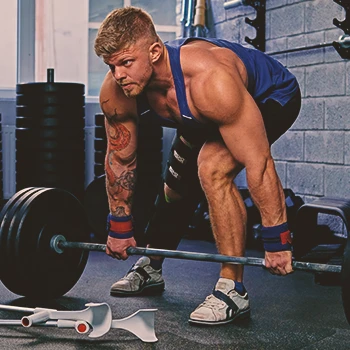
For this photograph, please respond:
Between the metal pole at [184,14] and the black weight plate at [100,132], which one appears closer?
the black weight plate at [100,132]

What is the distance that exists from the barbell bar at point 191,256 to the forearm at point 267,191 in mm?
130

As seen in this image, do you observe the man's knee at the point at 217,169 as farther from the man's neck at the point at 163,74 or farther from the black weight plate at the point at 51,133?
the black weight plate at the point at 51,133

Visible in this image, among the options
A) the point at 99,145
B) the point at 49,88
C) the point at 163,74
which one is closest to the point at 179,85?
the point at 163,74

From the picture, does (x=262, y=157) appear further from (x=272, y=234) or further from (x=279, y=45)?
(x=279, y=45)

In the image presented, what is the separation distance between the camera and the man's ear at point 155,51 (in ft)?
7.31

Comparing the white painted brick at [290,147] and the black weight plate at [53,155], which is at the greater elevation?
the white painted brick at [290,147]

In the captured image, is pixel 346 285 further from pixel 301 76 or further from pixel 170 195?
pixel 301 76

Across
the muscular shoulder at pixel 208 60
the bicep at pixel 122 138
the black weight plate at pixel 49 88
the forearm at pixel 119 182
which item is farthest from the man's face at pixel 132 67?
the black weight plate at pixel 49 88

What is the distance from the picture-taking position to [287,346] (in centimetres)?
215

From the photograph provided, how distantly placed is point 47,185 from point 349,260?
2.91 metres

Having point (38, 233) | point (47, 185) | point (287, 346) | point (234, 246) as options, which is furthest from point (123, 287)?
point (47, 185)

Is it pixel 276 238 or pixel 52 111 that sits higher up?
pixel 52 111

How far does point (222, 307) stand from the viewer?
93.5 inches

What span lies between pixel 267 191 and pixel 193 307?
65 centimetres
